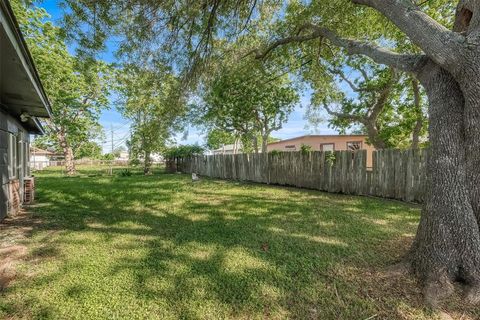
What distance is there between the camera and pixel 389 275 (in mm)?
2572

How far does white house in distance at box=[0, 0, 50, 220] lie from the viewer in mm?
2531

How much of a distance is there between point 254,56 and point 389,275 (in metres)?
5.41

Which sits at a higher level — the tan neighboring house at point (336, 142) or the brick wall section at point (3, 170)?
the tan neighboring house at point (336, 142)

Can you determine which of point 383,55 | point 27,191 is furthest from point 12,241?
point 383,55

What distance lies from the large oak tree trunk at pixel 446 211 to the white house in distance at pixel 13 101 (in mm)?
4081

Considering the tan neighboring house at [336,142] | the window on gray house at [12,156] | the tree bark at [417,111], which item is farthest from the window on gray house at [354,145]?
the window on gray house at [12,156]

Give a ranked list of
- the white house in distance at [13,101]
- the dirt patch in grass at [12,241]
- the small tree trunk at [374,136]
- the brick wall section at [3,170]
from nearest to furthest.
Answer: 1. the white house in distance at [13,101]
2. the dirt patch in grass at [12,241]
3. the brick wall section at [3,170]
4. the small tree trunk at [374,136]

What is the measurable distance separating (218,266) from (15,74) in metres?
4.07

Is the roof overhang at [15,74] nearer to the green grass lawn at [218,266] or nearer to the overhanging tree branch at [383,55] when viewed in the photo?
the green grass lawn at [218,266]

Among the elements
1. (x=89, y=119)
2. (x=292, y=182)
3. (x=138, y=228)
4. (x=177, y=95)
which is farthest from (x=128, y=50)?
(x=89, y=119)

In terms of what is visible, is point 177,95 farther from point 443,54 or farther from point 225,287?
point 443,54

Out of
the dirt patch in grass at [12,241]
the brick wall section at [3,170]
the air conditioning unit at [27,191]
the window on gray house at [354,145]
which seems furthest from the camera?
the window on gray house at [354,145]

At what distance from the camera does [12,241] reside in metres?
3.79

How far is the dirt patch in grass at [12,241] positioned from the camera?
8.96 feet
